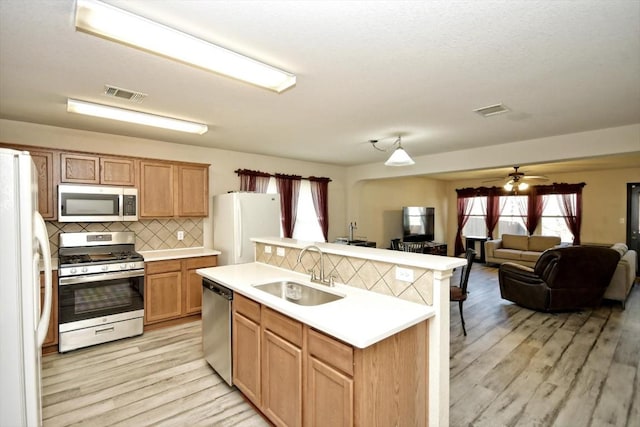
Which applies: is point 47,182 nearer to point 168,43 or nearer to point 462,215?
point 168,43

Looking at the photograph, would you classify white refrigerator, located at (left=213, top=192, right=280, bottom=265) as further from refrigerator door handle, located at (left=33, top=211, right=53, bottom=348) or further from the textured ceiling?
refrigerator door handle, located at (left=33, top=211, right=53, bottom=348)

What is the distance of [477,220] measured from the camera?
30.7 feet

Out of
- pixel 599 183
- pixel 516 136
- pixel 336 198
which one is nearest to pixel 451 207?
pixel 599 183

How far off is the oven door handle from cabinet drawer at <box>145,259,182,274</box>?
0.11 meters

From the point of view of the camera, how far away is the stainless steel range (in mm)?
3246

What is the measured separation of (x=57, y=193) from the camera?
3.43 metres

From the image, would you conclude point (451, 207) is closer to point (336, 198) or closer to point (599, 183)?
point (599, 183)

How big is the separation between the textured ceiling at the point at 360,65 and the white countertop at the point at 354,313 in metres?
1.59

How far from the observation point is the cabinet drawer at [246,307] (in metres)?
2.25

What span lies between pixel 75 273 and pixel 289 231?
322 centimetres

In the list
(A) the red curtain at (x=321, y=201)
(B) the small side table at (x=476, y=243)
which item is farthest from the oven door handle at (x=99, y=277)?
(B) the small side table at (x=476, y=243)

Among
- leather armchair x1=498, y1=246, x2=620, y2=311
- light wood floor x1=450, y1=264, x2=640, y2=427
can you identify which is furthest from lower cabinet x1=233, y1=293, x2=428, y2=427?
leather armchair x1=498, y1=246, x2=620, y2=311

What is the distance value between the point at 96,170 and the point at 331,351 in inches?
142

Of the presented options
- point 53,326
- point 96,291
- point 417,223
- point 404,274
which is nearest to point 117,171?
point 96,291
